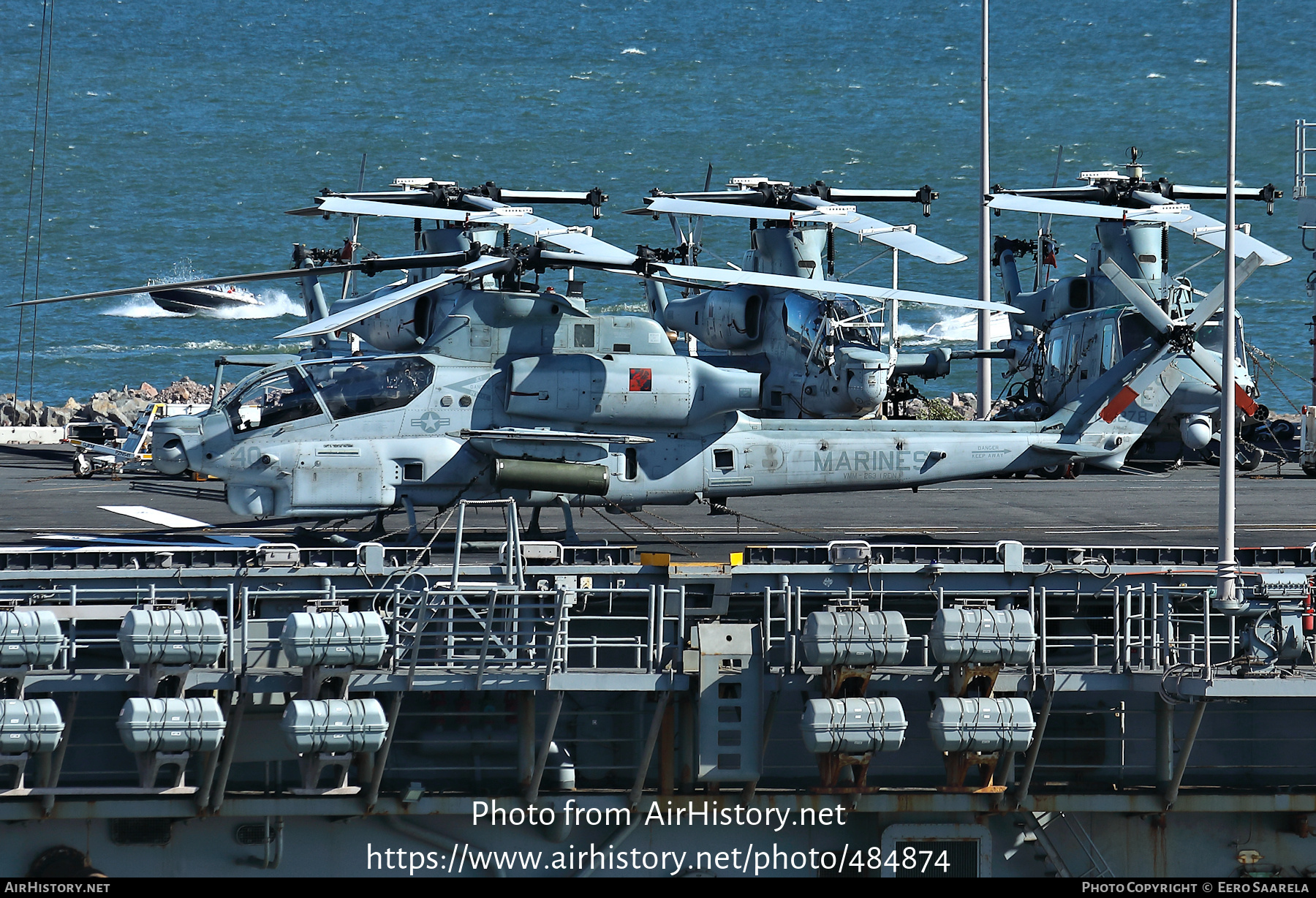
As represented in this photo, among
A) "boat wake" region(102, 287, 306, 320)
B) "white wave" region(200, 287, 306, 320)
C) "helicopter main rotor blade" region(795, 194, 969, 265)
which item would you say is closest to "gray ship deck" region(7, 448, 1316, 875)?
"helicopter main rotor blade" region(795, 194, 969, 265)

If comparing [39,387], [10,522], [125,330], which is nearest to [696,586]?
[10,522]

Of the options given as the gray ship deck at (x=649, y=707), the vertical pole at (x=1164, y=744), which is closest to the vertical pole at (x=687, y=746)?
the gray ship deck at (x=649, y=707)

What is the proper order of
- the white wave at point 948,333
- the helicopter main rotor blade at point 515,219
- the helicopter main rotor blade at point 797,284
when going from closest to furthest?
the helicopter main rotor blade at point 797,284 → the helicopter main rotor blade at point 515,219 → the white wave at point 948,333

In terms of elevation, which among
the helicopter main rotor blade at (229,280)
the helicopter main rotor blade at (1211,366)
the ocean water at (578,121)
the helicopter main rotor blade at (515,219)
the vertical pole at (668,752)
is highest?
the ocean water at (578,121)

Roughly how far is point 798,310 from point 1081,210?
5.83m

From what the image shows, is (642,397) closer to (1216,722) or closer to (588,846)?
(588,846)

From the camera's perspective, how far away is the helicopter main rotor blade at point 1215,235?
20094mm

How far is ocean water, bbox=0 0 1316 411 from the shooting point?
8100 cm

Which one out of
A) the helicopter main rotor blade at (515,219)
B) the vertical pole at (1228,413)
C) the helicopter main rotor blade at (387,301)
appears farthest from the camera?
the helicopter main rotor blade at (515,219)

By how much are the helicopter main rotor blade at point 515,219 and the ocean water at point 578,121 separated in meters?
41.0

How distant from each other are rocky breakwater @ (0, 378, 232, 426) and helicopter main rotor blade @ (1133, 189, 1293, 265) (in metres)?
27.5

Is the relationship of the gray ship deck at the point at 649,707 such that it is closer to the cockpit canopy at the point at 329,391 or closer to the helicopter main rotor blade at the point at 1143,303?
Answer: the cockpit canopy at the point at 329,391

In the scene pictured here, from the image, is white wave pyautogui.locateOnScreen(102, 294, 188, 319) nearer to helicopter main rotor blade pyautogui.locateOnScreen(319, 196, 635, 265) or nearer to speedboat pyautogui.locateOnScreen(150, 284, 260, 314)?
speedboat pyautogui.locateOnScreen(150, 284, 260, 314)
